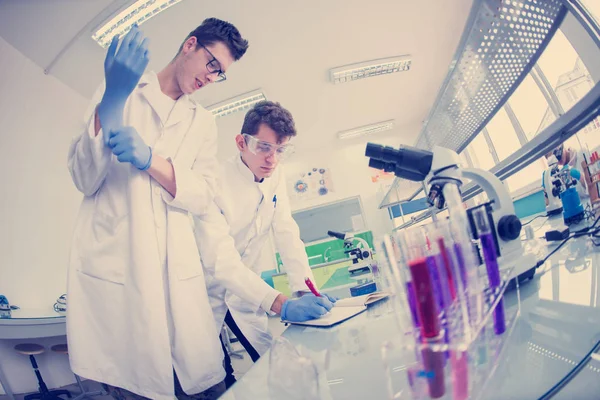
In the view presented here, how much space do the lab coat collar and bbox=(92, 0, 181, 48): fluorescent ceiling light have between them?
218 cm

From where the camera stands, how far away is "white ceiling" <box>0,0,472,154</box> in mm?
3025

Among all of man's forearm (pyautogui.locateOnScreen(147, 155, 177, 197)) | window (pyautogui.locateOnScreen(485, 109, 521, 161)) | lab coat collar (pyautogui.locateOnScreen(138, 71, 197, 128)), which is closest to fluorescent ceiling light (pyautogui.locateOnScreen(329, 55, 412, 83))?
window (pyautogui.locateOnScreen(485, 109, 521, 161))

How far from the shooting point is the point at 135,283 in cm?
94

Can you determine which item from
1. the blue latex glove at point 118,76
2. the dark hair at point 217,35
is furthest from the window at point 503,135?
the blue latex glove at point 118,76

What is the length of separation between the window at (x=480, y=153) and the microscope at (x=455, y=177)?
508 centimetres

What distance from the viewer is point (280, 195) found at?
1.85m

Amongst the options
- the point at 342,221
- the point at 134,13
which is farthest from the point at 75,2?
the point at 342,221

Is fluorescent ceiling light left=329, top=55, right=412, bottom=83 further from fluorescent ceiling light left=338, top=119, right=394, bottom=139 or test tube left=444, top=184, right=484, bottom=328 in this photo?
test tube left=444, top=184, right=484, bottom=328

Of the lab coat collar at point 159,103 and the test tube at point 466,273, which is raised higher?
the lab coat collar at point 159,103

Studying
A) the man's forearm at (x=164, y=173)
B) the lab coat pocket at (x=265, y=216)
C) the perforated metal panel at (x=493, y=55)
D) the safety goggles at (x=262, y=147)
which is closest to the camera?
the perforated metal panel at (x=493, y=55)

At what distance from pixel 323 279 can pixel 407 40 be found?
11.4 ft

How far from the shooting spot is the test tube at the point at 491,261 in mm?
422

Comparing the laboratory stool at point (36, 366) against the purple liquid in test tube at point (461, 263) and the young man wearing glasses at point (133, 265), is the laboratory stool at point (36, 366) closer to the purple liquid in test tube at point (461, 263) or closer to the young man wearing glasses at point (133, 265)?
the young man wearing glasses at point (133, 265)

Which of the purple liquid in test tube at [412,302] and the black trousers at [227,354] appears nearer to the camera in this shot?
the purple liquid in test tube at [412,302]
